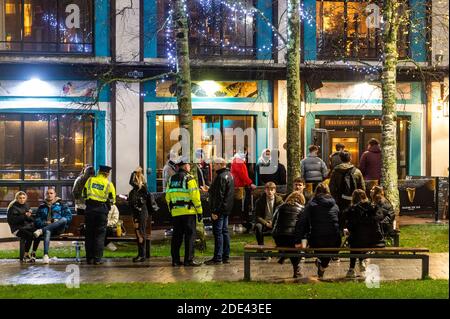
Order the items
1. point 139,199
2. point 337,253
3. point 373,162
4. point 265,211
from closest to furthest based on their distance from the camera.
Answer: point 337,253
point 265,211
point 139,199
point 373,162

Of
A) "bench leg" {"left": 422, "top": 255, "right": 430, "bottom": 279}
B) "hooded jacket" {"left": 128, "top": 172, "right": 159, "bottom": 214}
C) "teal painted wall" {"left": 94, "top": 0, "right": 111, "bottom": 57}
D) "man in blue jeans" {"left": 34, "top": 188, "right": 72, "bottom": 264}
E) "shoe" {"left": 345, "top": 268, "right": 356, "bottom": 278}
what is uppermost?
"teal painted wall" {"left": 94, "top": 0, "right": 111, "bottom": 57}

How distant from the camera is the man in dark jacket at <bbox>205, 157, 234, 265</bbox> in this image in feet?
42.4

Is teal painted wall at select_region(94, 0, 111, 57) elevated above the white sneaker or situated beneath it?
elevated above

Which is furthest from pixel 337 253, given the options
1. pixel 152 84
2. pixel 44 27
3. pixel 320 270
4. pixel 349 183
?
pixel 44 27

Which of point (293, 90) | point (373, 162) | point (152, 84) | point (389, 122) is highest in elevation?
point (152, 84)

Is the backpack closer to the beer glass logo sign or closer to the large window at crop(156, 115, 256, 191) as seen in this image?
the large window at crop(156, 115, 256, 191)

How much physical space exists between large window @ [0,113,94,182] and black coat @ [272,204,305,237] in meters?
11.6

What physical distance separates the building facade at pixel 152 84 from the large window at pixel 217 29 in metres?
0.03

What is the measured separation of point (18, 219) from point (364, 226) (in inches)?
247

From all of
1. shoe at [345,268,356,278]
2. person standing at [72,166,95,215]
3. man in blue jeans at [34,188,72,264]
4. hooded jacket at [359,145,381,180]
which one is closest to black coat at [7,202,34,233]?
man in blue jeans at [34,188,72,264]

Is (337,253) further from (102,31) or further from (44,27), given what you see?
(44,27)

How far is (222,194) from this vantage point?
13.0 metres
